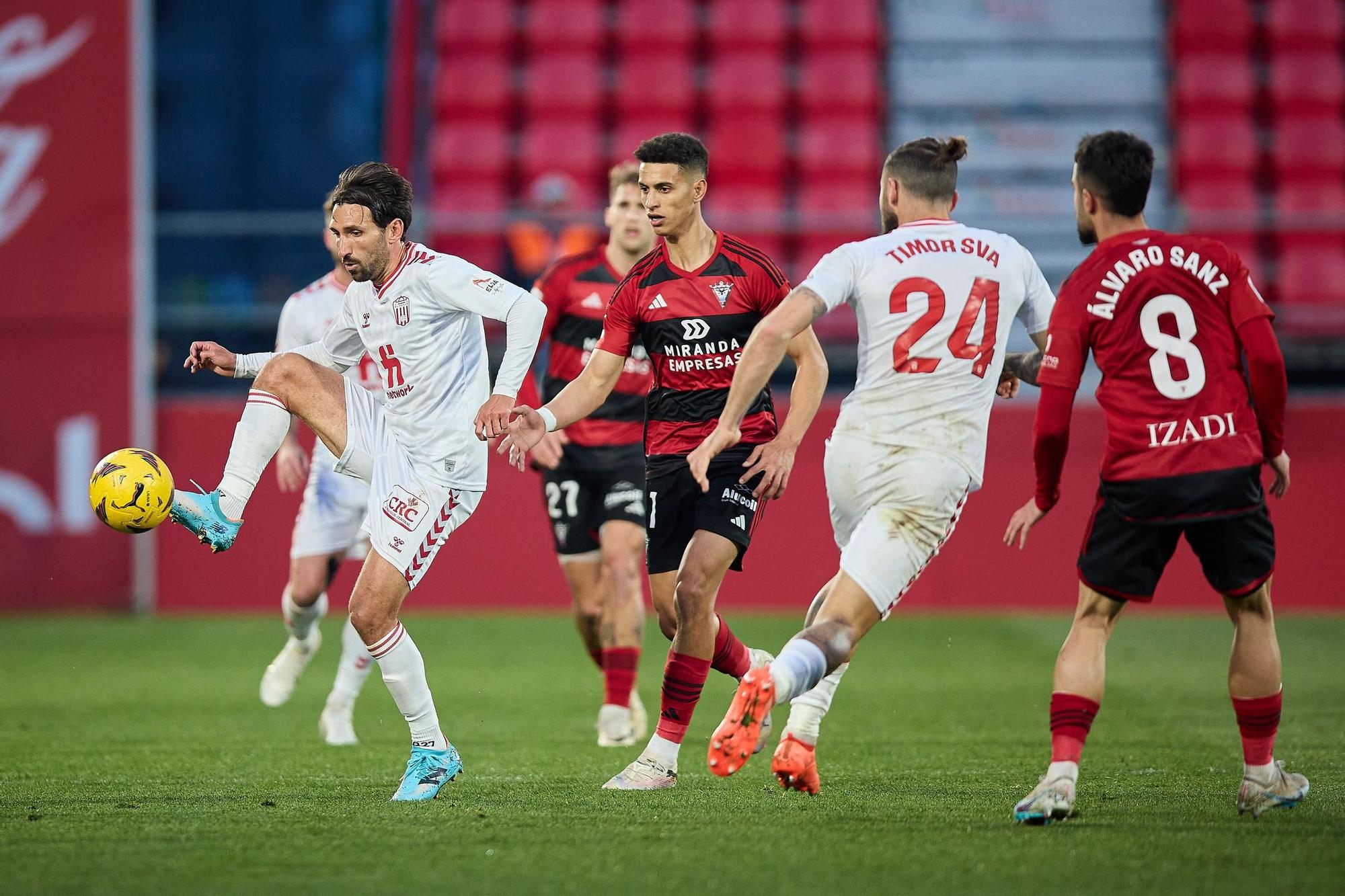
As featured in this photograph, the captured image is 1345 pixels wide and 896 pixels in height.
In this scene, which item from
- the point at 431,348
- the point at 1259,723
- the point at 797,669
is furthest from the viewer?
the point at 431,348

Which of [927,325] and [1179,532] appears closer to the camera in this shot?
[1179,532]

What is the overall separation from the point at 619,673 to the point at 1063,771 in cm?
279

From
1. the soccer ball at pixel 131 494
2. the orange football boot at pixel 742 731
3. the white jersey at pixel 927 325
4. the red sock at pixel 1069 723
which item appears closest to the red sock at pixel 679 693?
the orange football boot at pixel 742 731

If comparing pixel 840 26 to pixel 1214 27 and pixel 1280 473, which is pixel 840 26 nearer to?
pixel 1214 27

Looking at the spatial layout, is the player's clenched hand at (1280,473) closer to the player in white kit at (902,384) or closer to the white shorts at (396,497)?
the player in white kit at (902,384)

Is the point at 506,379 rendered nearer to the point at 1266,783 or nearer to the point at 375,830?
the point at 375,830

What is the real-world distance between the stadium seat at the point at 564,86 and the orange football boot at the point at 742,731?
39.4ft

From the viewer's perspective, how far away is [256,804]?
5.36 meters

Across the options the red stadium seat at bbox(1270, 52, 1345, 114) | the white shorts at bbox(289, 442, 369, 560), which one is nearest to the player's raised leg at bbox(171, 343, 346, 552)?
the white shorts at bbox(289, 442, 369, 560)

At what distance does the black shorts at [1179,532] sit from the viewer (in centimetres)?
484

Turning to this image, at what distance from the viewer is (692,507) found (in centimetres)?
598

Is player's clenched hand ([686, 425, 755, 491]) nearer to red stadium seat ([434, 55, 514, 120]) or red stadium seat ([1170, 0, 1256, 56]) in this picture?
red stadium seat ([434, 55, 514, 120])

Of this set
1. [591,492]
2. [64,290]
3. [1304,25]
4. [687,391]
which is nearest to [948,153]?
[687,391]

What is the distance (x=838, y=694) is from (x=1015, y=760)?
7.43 feet
